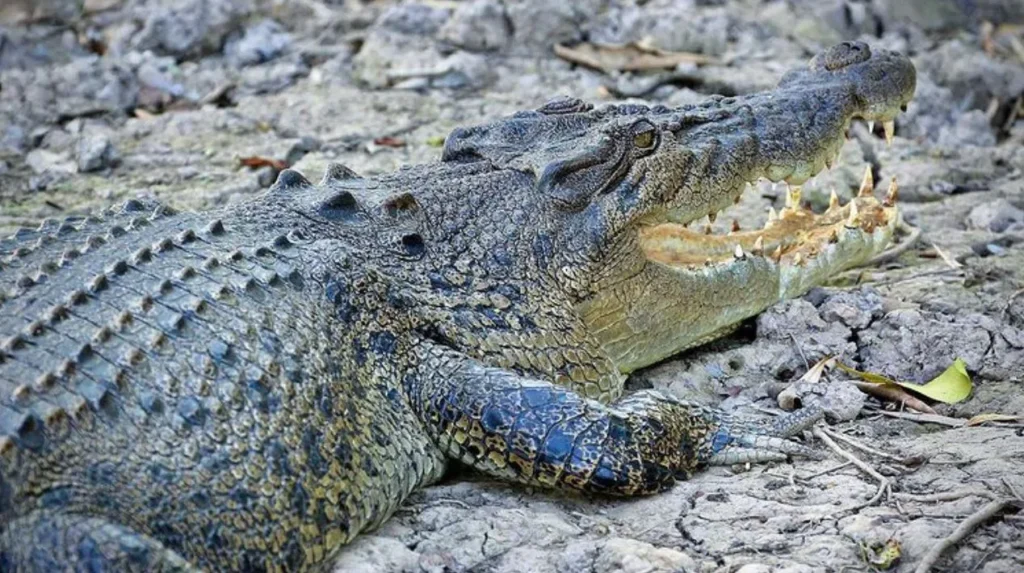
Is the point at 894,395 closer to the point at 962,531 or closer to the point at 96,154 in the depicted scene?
the point at 962,531

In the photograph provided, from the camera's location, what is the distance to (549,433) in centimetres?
353

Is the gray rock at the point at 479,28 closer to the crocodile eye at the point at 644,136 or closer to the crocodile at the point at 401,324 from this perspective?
the crocodile at the point at 401,324

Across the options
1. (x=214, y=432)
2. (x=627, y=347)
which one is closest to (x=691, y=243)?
(x=627, y=347)

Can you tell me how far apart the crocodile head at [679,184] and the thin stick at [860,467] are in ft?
2.47

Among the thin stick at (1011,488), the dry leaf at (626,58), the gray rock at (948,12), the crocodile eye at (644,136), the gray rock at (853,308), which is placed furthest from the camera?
the gray rock at (948,12)

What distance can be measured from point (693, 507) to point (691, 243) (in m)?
1.53

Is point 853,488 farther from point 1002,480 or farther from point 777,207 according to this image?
point 777,207

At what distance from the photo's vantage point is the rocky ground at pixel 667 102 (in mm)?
3346

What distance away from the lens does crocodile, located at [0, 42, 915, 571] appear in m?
2.98

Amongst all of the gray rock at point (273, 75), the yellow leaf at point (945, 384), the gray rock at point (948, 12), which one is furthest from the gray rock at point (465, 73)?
the yellow leaf at point (945, 384)

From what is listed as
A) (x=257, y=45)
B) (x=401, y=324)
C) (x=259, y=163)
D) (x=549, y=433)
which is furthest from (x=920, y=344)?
(x=257, y=45)

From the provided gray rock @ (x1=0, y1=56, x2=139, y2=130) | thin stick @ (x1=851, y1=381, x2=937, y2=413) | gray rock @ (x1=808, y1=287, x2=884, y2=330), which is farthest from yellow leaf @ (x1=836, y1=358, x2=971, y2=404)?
gray rock @ (x1=0, y1=56, x2=139, y2=130)

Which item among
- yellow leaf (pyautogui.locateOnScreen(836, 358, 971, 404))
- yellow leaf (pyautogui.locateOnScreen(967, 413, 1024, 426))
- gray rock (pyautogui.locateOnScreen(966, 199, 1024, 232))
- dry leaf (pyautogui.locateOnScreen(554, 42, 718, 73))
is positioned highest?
yellow leaf (pyautogui.locateOnScreen(967, 413, 1024, 426))

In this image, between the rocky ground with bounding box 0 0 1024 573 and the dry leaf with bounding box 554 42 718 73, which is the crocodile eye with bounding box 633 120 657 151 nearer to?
the rocky ground with bounding box 0 0 1024 573
